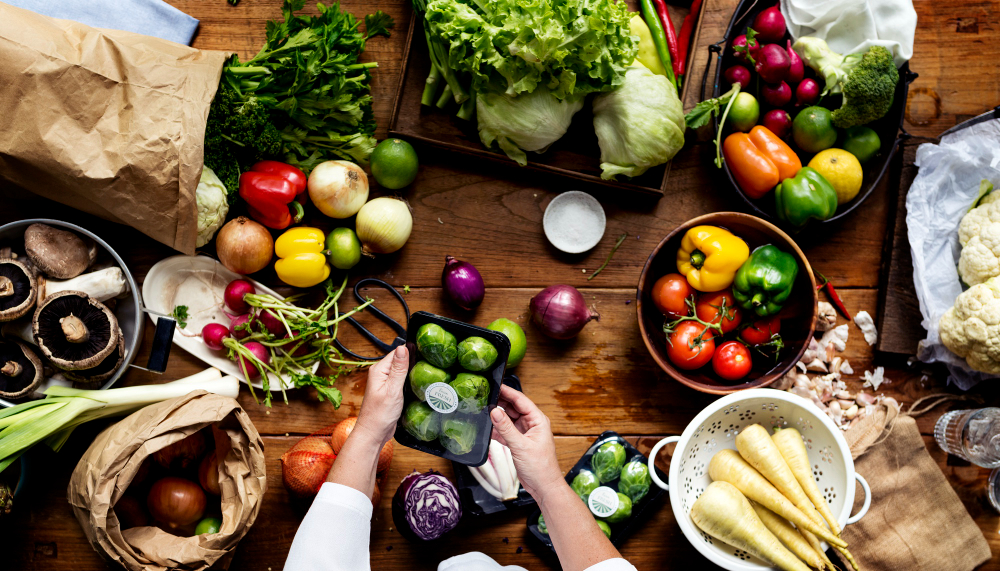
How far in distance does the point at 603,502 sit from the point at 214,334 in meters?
1.08

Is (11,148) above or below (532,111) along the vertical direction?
above

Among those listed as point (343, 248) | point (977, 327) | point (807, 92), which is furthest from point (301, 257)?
point (977, 327)

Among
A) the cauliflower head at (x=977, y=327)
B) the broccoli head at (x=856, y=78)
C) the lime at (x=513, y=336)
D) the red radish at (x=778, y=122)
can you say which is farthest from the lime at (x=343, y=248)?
the cauliflower head at (x=977, y=327)

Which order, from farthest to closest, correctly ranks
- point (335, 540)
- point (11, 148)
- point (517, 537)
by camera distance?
point (517, 537) < point (11, 148) < point (335, 540)

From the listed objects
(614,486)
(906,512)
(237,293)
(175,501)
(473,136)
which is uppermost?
(473,136)

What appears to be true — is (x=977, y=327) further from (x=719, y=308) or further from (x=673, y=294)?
(x=673, y=294)

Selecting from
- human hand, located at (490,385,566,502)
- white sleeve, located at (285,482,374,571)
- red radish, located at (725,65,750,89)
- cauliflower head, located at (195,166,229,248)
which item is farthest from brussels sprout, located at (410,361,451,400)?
red radish, located at (725,65,750,89)

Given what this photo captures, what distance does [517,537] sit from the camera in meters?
1.60

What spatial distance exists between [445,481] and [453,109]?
0.98 metres

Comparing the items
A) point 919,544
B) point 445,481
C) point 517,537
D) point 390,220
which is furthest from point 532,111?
point 919,544

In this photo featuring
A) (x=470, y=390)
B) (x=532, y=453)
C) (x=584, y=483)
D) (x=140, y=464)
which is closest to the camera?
(x=470, y=390)

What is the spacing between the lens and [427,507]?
1.47m

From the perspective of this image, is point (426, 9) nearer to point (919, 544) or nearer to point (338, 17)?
point (338, 17)

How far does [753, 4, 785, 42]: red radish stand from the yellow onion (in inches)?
41.3
